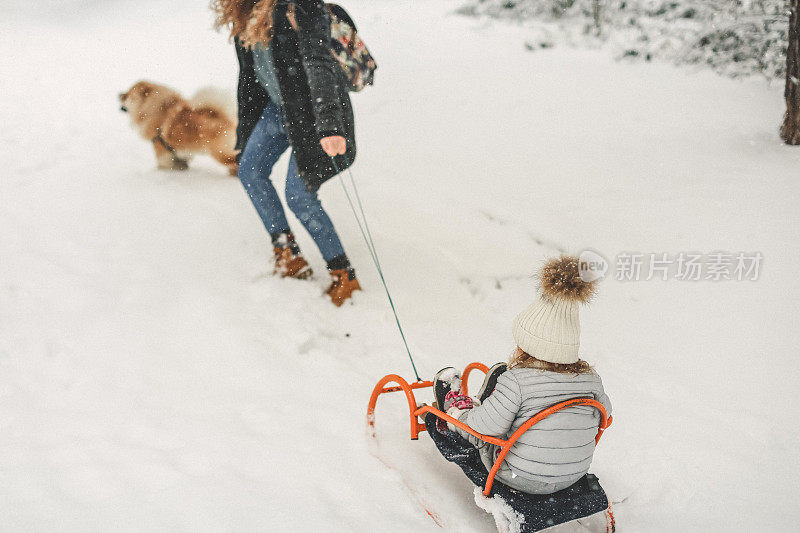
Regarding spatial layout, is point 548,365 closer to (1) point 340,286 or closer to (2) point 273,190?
(1) point 340,286

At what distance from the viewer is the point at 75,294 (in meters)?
2.85

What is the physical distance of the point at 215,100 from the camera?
4219mm

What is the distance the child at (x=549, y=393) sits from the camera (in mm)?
1667

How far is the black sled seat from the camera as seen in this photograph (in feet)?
5.67

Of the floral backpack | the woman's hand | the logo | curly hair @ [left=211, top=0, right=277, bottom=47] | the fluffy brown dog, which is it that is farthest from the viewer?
the fluffy brown dog

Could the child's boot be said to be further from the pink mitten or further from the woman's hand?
the woman's hand

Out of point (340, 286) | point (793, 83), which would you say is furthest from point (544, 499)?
point (793, 83)

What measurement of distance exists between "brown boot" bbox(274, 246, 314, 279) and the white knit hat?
176cm

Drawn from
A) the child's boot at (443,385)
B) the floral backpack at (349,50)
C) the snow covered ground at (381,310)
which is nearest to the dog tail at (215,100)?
the snow covered ground at (381,310)

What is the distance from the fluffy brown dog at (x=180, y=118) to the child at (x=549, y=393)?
330 cm

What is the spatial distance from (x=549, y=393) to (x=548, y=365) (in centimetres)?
9

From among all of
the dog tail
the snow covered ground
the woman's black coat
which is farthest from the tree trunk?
the dog tail

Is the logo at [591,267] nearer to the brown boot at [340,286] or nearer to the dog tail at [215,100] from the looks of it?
the brown boot at [340,286]

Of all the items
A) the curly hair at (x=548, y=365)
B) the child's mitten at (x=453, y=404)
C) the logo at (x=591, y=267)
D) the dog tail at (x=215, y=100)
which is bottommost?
the child's mitten at (x=453, y=404)
